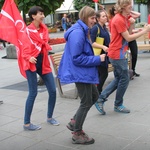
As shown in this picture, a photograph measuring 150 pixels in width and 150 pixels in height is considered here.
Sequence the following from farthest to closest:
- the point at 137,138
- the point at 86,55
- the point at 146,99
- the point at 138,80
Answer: the point at 138,80, the point at 146,99, the point at 137,138, the point at 86,55

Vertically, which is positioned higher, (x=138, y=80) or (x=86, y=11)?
(x=86, y=11)

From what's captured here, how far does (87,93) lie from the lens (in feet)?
13.9

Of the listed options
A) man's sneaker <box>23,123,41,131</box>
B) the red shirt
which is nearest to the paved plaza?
man's sneaker <box>23,123,41,131</box>

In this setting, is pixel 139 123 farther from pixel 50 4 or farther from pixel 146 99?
pixel 50 4

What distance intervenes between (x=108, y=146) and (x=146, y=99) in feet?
7.90

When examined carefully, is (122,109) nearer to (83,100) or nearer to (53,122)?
(53,122)

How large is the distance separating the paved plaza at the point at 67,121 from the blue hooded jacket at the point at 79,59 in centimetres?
89

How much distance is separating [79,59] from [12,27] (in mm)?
1621

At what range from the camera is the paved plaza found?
438 centimetres

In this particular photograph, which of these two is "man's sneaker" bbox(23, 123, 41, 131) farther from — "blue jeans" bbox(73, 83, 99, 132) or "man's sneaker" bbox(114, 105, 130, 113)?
"man's sneaker" bbox(114, 105, 130, 113)

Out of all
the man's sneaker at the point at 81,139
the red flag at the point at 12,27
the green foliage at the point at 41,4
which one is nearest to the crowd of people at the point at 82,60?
the man's sneaker at the point at 81,139

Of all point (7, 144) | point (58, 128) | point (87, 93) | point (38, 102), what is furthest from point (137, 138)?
point (38, 102)

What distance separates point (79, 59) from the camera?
13.2 feet

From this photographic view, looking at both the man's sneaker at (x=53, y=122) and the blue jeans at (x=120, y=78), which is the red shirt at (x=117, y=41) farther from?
the man's sneaker at (x=53, y=122)
